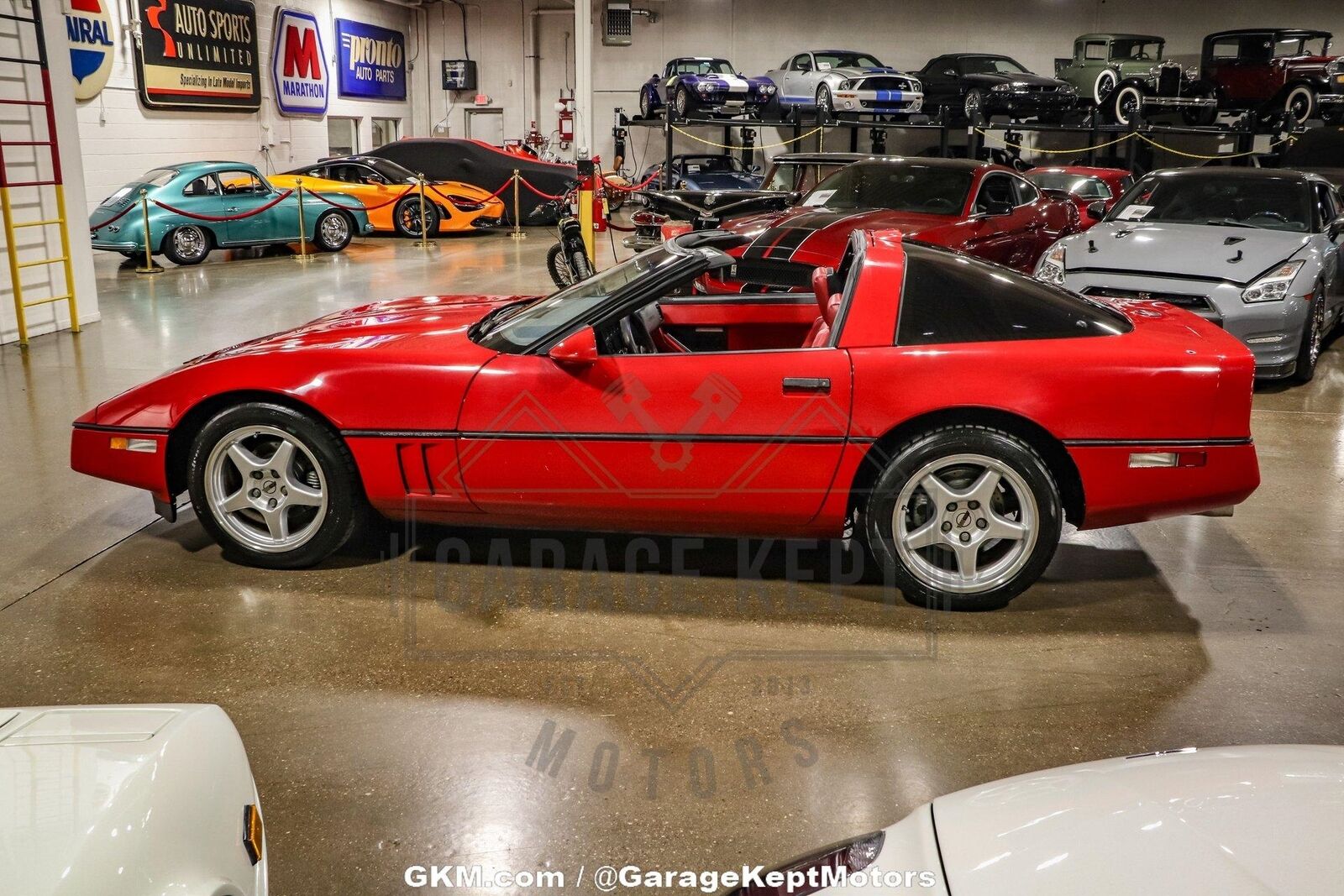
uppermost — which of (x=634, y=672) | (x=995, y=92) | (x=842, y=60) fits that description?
(x=842, y=60)

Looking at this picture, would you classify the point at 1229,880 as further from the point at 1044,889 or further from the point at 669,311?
the point at 669,311

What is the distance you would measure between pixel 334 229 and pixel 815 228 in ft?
29.9

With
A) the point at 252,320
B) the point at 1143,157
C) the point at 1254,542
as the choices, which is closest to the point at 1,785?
the point at 1254,542

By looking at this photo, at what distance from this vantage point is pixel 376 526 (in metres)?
4.36

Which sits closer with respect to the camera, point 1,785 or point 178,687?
point 1,785

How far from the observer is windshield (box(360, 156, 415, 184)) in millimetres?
16266

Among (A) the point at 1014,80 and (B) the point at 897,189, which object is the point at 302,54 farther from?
(B) the point at 897,189

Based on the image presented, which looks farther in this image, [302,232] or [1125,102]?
[1125,102]

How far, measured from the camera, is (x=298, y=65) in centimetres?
2011

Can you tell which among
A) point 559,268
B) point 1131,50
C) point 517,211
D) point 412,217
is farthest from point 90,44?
point 1131,50

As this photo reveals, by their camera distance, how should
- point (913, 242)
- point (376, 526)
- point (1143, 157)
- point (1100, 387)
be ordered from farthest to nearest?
point (1143, 157) → point (376, 526) → point (913, 242) → point (1100, 387)

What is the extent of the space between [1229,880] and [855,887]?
1.55 ft

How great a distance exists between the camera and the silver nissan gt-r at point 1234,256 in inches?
269

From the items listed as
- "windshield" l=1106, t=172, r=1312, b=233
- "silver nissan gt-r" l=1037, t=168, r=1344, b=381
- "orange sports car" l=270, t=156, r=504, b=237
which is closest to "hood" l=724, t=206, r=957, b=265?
"silver nissan gt-r" l=1037, t=168, r=1344, b=381
